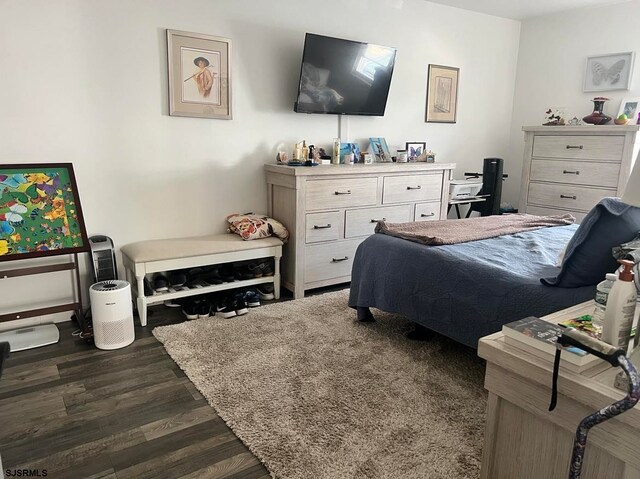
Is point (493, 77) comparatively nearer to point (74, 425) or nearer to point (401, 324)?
point (401, 324)

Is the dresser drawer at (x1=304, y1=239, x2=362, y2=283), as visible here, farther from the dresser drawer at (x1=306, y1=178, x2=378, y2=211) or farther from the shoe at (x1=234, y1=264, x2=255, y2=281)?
the shoe at (x1=234, y1=264, x2=255, y2=281)

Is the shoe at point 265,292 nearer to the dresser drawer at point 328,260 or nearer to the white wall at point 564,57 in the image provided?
the dresser drawer at point 328,260

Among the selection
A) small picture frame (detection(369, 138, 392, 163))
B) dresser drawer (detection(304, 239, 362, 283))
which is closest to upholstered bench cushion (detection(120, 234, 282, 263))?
dresser drawer (detection(304, 239, 362, 283))

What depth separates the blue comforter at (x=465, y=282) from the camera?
7.11 feet

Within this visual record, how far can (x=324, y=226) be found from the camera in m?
3.69

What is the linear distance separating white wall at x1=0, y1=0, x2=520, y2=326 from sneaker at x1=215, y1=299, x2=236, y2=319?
0.66m

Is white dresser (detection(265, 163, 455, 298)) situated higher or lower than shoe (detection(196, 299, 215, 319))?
higher

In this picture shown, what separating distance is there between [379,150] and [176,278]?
2096 mm

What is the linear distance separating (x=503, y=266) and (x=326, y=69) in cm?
223

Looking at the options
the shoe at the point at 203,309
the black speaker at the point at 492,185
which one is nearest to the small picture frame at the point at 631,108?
the black speaker at the point at 492,185

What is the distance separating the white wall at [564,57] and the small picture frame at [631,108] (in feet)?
0.33

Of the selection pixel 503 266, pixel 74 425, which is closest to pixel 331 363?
pixel 503 266

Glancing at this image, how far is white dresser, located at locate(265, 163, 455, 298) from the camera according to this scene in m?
3.58

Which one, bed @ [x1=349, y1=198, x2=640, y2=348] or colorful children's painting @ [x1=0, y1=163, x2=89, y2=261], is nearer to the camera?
bed @ [x1=349, y1=198, x2=640, y2=348]
